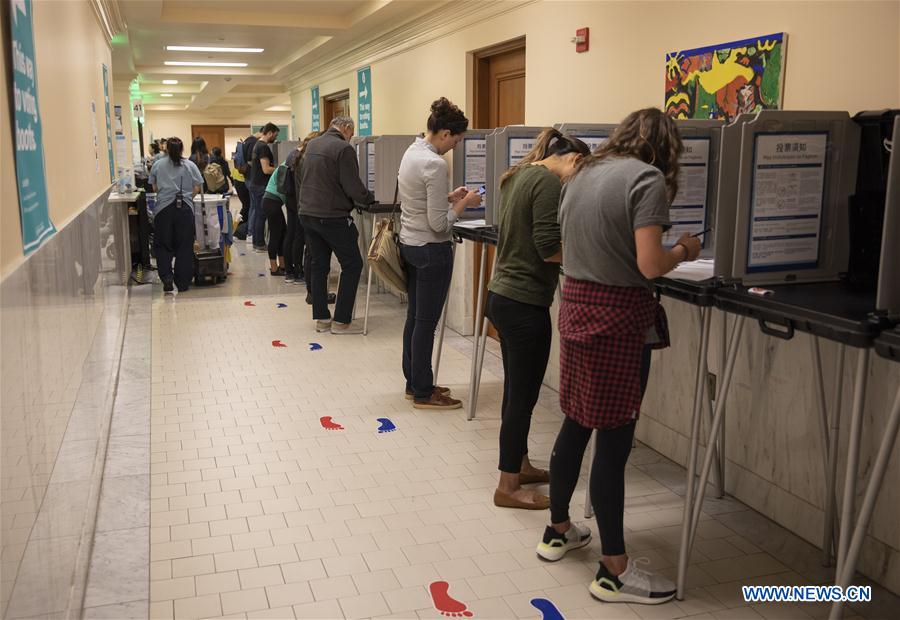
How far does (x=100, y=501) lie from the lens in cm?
318

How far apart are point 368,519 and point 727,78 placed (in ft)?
7.54

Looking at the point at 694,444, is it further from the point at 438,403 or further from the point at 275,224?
the point at 275,224

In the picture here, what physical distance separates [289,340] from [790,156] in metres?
4.02

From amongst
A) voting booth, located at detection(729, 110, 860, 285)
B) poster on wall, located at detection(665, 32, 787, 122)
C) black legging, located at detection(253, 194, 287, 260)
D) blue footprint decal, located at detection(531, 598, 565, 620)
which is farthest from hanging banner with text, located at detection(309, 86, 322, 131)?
blue footprint decal, located at detection(531, 598, 565, 620)

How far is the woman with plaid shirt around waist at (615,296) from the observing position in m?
2.26

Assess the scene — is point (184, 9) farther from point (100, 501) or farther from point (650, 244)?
point (650, 244)

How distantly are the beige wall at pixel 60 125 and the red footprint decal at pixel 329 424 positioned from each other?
150cm

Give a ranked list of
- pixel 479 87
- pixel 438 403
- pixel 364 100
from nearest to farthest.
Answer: pixel 438 403
pixel 479 87
pixel 364 100

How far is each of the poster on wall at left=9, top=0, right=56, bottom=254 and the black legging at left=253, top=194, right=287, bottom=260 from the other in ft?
A: 19.7

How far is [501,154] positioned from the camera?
4047 mm

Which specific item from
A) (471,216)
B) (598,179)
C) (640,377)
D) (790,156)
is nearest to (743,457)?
(640,377)

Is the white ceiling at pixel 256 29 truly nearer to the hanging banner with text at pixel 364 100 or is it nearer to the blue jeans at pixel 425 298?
the hanging banner with text at pixel 364 100

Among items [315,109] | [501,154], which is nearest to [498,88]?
[501,154]

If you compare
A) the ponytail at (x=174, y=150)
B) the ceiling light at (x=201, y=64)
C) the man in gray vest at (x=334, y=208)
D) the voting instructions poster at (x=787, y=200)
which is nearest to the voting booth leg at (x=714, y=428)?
the voting instructions poster at (x=787, y=200)
